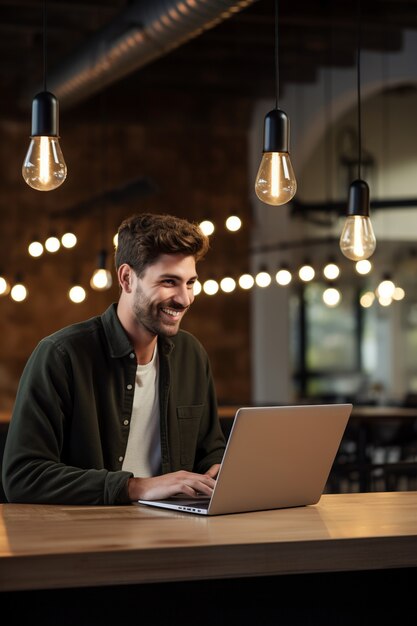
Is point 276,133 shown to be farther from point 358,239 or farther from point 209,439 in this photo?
point 209,439

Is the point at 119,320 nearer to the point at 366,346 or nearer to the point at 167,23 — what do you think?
A: the point at 167,23

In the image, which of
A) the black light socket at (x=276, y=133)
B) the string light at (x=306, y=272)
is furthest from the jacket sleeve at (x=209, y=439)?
→ the string light at (x=306, y=272)

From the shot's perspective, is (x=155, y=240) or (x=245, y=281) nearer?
(x=155, y=240)

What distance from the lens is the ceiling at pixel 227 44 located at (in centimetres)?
927

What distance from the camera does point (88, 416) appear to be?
3.06 metres

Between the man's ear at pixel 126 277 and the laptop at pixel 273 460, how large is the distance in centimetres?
67

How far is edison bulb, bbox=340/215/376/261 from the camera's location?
12.1 ft

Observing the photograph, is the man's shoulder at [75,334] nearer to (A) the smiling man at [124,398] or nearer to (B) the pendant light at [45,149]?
(A) the smiling man at [124,398]

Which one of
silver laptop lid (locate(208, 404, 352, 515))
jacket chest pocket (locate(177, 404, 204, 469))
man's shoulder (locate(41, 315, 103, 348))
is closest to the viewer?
silver laptop lid (locate(208, 404, 352, 515))

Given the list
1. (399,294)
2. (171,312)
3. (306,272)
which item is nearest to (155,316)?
(171,312)

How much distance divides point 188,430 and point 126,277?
54 centimetres

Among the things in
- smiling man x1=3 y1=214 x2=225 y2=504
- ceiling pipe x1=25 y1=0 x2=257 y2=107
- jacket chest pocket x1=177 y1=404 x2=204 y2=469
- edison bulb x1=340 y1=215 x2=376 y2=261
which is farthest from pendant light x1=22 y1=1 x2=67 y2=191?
ceiling pipe x1=25 y1=0 x2=257 y2=107

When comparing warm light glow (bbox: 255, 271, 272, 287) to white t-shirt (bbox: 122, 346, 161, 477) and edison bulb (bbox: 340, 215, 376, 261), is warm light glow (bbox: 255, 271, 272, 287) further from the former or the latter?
white t-shirt (bbox: 122, 346, 161, 477)

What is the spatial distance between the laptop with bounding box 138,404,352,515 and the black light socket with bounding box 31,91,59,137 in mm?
1138
